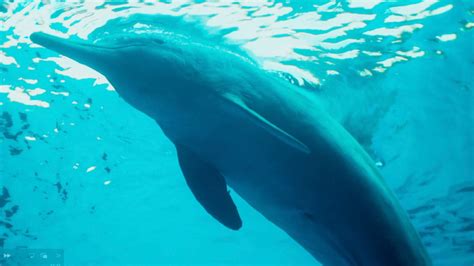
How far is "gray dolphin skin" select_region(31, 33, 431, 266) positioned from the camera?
351 centimetres

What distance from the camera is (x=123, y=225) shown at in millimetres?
23766

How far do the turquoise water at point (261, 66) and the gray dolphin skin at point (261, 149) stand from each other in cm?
359

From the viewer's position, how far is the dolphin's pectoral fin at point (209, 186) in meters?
4.01

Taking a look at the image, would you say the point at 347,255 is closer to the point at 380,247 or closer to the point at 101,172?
the point at 380,247

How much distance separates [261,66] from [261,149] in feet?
18.7

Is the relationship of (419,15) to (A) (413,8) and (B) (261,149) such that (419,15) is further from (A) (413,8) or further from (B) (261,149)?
(B) (261,149)

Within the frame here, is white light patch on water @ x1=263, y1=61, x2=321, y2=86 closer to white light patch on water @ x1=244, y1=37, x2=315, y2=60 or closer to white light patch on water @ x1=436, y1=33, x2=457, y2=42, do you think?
white light patch on water @ x1=244, y1=37, x2=315, y2=60

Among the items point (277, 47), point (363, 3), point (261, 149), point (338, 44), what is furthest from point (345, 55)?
point (261, 149)

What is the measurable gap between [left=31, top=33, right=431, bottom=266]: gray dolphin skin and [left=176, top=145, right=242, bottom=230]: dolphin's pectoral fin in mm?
11

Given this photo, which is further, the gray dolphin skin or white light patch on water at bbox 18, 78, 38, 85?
white light patch on water at bbox 18, 78, 38, 85

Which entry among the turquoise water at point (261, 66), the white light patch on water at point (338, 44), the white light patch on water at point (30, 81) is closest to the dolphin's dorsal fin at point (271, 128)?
the turquoise water at point (261, 66)

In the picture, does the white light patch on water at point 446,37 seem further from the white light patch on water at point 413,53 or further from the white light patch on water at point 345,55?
the white light patch on water at point 345,55

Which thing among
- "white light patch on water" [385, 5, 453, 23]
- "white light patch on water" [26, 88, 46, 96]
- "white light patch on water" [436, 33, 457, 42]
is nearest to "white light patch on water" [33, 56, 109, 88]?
"white light patch on water" [26, 88, 46, 96]

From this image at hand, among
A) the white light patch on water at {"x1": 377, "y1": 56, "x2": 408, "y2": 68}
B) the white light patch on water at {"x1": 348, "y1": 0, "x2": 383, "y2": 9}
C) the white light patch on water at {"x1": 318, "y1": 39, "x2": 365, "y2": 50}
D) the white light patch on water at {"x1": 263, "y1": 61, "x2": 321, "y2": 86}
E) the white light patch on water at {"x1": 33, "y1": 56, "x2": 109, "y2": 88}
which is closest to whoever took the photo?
the white light patch on water at {"x1": 348, "y1": 0, "x2": 383, "y2": 9}
